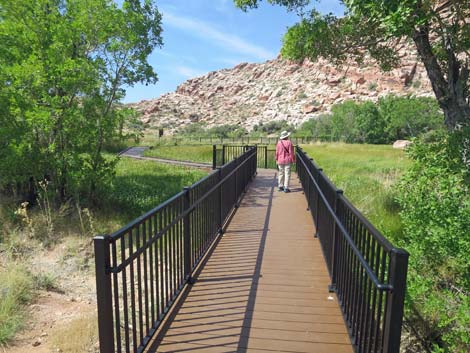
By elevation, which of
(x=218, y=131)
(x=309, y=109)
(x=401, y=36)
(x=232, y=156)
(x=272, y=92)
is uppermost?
(x=272, y=92)

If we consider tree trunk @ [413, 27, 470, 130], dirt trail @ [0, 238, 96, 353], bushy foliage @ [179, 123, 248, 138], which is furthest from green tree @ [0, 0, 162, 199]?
bushy foliage @ [179, 123, 248, 138]

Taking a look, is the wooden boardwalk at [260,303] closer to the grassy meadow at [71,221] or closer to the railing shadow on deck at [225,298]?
the railing shadow on deck at [225,298]

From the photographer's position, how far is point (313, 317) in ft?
12.7

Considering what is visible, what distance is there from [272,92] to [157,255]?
133 metres

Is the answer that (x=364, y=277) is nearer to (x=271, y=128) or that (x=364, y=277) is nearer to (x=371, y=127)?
(x=371, y=127)

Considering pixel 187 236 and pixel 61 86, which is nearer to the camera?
pixel 187 236

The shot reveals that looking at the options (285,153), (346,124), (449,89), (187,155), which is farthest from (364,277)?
(346,124)

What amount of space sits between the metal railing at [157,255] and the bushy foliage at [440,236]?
2.96 m

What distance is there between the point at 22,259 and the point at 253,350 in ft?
23.3

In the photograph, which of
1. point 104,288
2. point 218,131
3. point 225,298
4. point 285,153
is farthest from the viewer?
point 218,131

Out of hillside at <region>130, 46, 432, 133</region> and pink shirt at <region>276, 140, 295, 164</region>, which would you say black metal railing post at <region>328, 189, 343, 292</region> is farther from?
hillside at <region>130, 46, 432, 133</region>

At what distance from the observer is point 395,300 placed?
2.32 metres

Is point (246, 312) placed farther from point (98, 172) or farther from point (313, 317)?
point (98, 172)

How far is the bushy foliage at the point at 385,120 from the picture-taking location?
57250 millimetres
